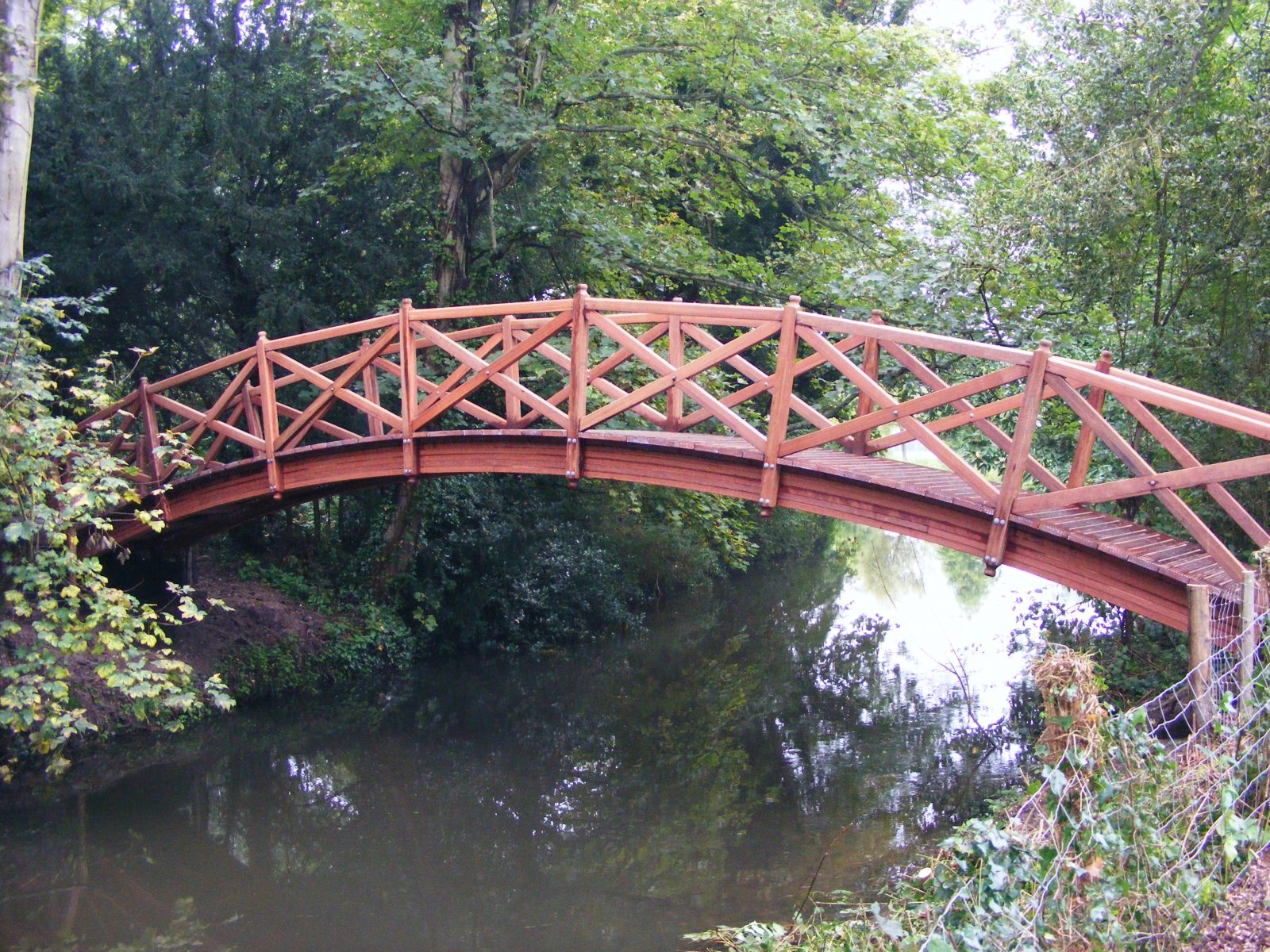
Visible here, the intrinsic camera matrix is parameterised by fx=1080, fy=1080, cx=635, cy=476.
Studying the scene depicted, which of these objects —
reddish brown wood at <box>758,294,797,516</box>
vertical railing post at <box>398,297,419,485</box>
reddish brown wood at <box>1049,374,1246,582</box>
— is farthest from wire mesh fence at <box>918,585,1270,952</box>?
vertical railing post at <box>398,297,419,485</box>

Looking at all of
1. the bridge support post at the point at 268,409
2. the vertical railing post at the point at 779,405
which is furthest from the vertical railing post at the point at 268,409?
the vertical railing post at the point at 779,405

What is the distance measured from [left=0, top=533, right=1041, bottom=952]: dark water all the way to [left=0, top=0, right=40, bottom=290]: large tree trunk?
14.3 feet

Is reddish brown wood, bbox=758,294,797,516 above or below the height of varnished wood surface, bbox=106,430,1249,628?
above

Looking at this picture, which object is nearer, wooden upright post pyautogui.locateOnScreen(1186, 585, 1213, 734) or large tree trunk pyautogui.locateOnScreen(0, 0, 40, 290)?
wooden upright post pyautogui.locateOnScreen(1186, 585, 1213, 734)

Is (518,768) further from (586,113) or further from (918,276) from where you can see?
(586,113)

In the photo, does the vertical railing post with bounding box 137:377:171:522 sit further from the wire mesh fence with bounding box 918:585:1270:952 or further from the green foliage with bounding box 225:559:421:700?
the wire mesh fence with bounding box 918:585:1270:952

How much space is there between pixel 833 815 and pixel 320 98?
9.74 meters

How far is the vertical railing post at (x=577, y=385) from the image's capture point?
808 centimetres

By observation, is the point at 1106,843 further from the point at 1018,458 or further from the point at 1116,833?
the point at 1018,458

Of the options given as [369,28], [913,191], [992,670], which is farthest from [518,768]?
[369,28]

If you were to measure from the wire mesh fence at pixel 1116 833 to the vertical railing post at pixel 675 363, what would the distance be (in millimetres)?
3925

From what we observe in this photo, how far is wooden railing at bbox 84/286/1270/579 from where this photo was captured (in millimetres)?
6059

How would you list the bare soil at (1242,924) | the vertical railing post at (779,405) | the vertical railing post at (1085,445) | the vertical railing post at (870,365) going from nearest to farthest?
the bare soil at (1242,924) → the vertical railing post at (1085,445) → the vertical railing post at (779,405) → the vertical railing post at (870,365)

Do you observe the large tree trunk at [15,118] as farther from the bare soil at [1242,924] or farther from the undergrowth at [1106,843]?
the bare soil at [1242,924]
